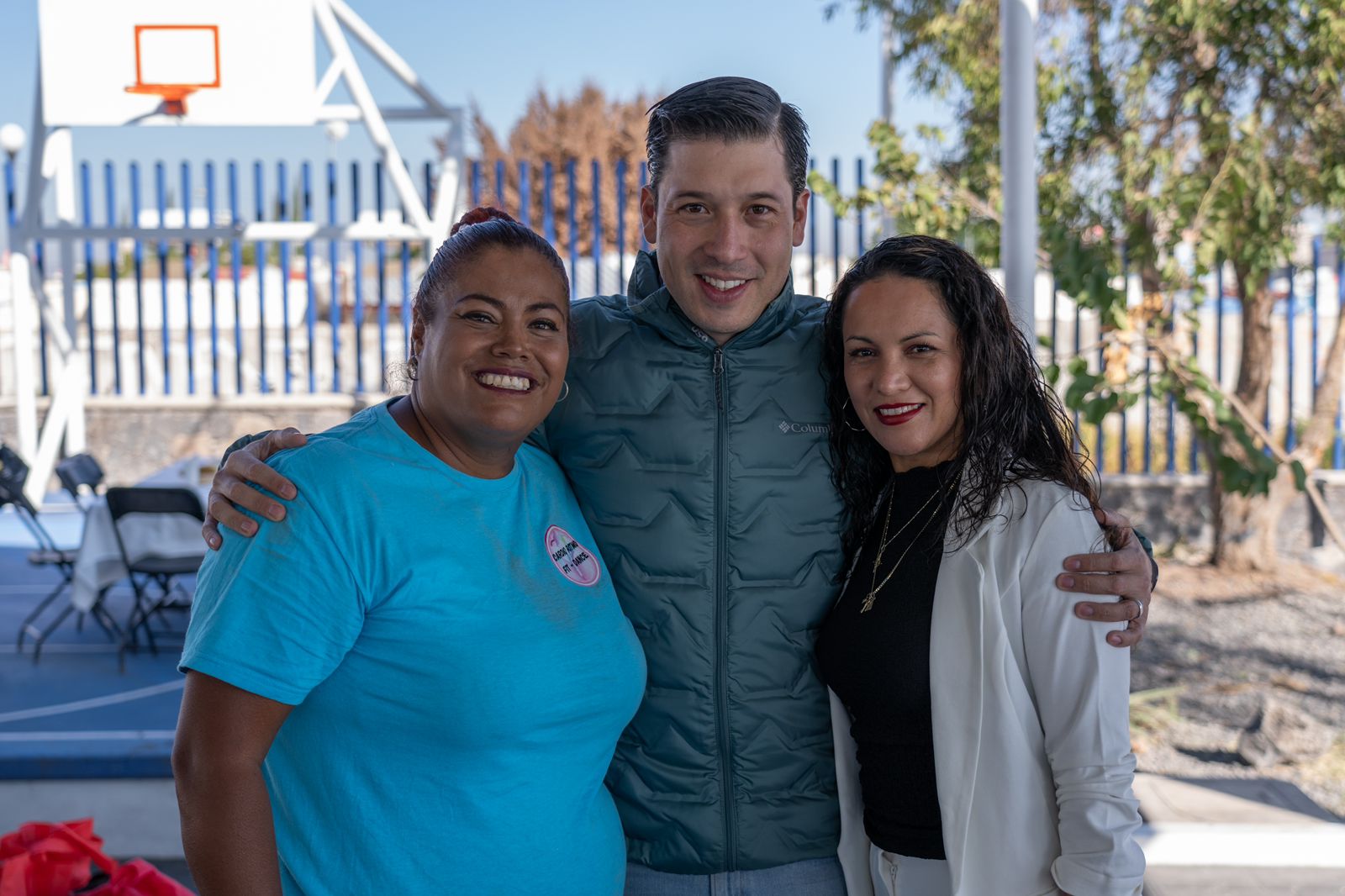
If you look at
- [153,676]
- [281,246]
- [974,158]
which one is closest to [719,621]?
[153,676]

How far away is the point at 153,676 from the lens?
5.29 meters

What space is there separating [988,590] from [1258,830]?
8.24ft

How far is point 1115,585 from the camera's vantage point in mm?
1528

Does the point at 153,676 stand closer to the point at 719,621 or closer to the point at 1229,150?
the point at 719,621

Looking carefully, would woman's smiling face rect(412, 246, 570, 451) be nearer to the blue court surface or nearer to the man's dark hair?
the man's dark hair

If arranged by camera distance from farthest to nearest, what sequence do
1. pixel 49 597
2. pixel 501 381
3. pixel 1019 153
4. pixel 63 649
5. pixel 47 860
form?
pixel 49 597, pixel 63 649, pixel 1019 153, pixel 47 860, pixel 501 381

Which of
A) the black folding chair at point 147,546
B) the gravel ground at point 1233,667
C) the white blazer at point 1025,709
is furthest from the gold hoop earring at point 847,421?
the black folding chair at point 147,546

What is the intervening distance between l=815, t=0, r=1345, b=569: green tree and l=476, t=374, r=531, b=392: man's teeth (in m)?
4.46

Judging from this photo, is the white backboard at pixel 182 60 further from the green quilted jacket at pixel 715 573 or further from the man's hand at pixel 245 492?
the man's hand at pixel 245 492

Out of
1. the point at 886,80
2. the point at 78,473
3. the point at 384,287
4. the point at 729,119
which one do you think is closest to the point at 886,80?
the point at 886,80

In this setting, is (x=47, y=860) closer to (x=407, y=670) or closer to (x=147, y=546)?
(x=407, y=670)

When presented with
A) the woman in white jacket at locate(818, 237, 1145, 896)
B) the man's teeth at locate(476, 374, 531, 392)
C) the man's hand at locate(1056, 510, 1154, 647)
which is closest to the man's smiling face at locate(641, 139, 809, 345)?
the woman in white jacket at locate(818, 237, 1145, 896)

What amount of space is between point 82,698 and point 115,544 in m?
0.94

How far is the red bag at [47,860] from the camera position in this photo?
6.26ft
